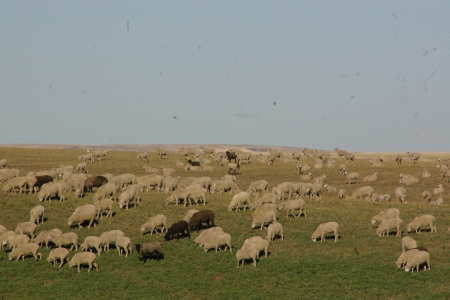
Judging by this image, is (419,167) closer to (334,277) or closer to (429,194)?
(429,194)

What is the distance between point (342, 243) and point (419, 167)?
3118cm

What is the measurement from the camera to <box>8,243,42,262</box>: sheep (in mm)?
23953

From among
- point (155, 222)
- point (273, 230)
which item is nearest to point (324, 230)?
point (273, 230)

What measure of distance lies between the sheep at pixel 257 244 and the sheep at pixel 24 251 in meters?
8.43

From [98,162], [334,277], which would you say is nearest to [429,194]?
[334,277]

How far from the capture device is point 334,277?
21.9m

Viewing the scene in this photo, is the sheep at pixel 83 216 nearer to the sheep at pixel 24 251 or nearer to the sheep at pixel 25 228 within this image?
the sheep at pixel 25 228

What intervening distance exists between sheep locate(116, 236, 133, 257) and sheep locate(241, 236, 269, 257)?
186 inches

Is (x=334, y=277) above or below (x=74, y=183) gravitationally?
below

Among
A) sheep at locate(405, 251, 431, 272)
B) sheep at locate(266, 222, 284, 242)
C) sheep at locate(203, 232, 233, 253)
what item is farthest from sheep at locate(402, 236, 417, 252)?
sheep at locate(203, 232, 233, 253)

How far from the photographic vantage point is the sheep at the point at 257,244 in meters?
23.2

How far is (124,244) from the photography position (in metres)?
24.0

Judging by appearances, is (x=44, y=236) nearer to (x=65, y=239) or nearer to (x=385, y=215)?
(x=65, y=239)

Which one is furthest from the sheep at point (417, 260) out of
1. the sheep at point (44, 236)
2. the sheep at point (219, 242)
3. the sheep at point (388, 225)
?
the sheep at point (44, 236)
